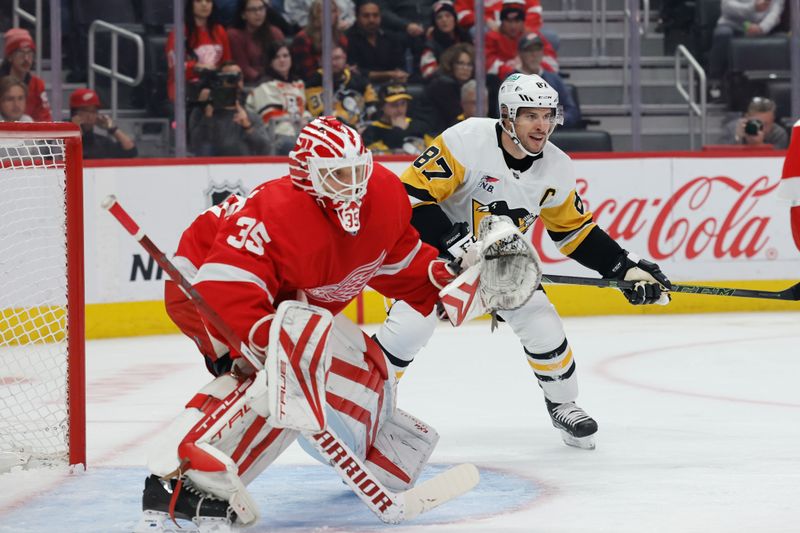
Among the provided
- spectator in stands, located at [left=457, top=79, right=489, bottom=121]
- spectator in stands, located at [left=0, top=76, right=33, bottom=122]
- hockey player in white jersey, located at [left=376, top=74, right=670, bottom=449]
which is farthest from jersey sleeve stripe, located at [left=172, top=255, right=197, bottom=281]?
spectator in stands, located at [left=457, top=79, right=489, bottom=121]

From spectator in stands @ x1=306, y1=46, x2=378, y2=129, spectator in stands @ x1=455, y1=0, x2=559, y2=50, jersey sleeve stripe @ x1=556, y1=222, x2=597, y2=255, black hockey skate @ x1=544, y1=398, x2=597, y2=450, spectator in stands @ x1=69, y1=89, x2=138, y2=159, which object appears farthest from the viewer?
spectator in stands @ x1=455, y1=0, x2=559, y2=50

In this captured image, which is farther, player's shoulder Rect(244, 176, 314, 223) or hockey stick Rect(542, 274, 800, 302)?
hockey stick Rect(542, 274, 800, 302)

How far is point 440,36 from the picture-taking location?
7.68m

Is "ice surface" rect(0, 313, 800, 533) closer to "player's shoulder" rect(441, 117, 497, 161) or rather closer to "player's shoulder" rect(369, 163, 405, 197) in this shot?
"player's shoulder" rect(369, 163, 405, 197)

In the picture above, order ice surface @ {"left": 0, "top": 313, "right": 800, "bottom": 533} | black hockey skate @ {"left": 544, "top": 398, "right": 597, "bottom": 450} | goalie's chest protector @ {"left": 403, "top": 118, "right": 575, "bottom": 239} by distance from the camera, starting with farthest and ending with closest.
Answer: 1. goalie's chest protector @ {"left": 403, "top": 118, "right": 575, "bottom": 239}
2. black hockey skate @ {"left": 544, "top": 398, "right": 597, "bottom": 450}
3. ice surface @ {"left": 0, "top": 313, "right": 800, "bottom": 533}

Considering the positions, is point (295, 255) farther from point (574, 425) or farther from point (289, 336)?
point (574, 425)

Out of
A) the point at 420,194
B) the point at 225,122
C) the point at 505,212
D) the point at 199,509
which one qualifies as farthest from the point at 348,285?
the point at 225,122

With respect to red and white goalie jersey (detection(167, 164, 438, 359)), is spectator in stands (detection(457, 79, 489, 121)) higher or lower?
higher

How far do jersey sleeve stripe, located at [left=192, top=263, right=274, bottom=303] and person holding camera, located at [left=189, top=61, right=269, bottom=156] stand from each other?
168 inches

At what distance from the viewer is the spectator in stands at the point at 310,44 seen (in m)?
7.30

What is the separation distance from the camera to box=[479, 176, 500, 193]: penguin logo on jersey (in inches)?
161

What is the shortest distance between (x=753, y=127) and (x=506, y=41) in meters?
1.49

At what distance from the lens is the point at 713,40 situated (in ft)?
27.6

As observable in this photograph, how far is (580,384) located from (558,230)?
1.19m
